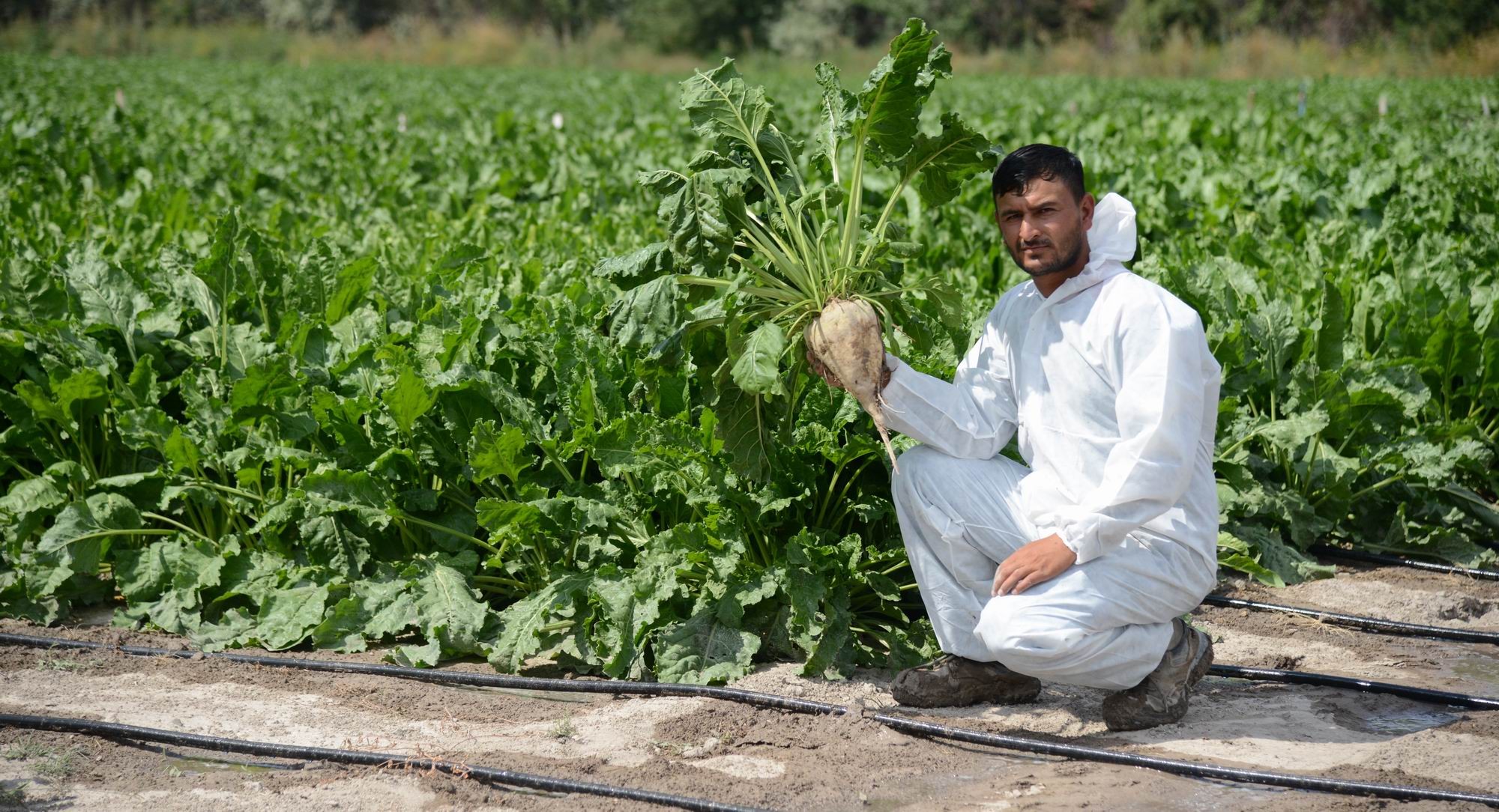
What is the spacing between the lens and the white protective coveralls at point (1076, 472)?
10.1ft

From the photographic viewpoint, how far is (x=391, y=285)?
5.50 meters

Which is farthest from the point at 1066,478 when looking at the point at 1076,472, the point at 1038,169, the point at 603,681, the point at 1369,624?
the point at 1369,624

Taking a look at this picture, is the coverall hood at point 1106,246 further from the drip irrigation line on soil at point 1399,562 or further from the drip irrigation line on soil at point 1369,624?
the drip irrigation line on soil at point 1399,562

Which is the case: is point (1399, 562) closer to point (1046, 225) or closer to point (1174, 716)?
point (1174, 716)

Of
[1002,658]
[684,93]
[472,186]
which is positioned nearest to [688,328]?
[684,93]

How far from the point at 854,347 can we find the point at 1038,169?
2.05 ft

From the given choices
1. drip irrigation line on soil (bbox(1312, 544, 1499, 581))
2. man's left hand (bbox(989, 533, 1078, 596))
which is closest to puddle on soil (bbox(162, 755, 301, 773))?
man's left hand (bbox(989, 533, 1078, 596))

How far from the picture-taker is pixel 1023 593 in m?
3.22

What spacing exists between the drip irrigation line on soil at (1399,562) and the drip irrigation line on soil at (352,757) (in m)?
2.94

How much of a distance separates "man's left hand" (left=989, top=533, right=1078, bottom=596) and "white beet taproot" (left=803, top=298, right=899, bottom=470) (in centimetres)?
39

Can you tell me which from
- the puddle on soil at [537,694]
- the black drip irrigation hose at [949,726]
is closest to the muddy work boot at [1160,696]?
the black drip irrigation hose at [949,726]

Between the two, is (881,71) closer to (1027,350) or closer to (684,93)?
(684,93)

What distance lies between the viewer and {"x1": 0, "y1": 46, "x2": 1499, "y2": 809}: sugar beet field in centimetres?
323

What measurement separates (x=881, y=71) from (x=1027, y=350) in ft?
2.70
